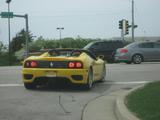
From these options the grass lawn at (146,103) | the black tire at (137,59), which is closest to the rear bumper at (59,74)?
the grass lawn at (146,103)

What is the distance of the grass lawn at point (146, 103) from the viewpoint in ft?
29.6

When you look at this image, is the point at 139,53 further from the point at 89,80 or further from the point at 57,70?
the point at 57,70

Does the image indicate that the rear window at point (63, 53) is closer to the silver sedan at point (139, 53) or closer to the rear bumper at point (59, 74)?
the rear bumper at point (59, 74)

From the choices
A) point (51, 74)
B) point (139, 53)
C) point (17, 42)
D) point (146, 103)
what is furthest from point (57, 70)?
point (17, 42)

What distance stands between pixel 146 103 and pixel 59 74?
13.8ft

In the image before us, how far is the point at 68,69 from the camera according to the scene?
1404 cm

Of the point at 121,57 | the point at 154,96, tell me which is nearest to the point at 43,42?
the point at 121,57

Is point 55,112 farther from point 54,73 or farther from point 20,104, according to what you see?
point 54,73

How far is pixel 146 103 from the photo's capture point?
10305 mm

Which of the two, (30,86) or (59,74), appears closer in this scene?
(59,74)

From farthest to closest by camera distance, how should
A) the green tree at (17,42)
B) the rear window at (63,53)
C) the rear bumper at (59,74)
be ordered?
1. the green tree at (17,42)
2. the rear window at (63,53)
3. the rear bumper at (59,74)

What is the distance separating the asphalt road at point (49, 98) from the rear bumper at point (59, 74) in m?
0.34

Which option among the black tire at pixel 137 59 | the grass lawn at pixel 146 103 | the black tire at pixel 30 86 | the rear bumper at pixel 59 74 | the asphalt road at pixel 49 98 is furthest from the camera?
the black tire at pixel 137 59

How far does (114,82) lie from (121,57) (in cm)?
1354
